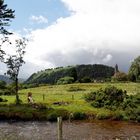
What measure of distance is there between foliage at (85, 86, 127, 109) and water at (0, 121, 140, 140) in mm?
7028

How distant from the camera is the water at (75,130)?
45.2 m

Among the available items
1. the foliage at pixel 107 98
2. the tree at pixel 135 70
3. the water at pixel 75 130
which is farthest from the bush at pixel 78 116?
the tree at pixel 135 70

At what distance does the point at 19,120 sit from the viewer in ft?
190

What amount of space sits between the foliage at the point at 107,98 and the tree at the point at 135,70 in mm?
61426

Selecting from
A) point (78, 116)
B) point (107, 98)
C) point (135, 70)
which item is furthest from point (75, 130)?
point (135, 70)

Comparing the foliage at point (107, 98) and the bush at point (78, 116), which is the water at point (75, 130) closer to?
the bush at point (78, 116)

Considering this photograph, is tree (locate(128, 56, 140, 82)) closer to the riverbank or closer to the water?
the riverbank

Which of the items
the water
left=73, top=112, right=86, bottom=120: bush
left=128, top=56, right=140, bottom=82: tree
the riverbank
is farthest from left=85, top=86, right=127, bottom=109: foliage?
left=128, top=56, right=140, bottom=82: tree

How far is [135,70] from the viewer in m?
131

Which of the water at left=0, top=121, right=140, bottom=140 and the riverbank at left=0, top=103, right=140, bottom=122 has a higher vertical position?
the riverbank at left=0, top=103, right=140, bottom=122

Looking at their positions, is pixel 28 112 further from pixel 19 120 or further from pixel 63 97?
pixel 63 97

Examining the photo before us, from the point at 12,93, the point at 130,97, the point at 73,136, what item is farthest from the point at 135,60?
the point at 73,136

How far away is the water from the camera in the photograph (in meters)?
45.2

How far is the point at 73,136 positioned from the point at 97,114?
14.7 meters
